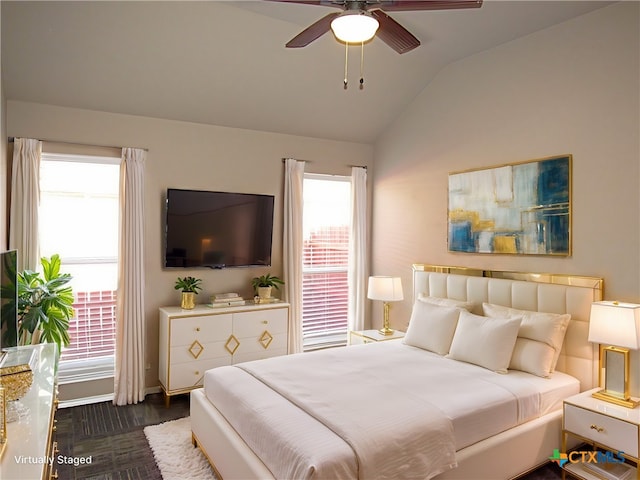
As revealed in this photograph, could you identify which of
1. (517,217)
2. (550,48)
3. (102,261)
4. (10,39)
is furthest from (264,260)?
(550,48)

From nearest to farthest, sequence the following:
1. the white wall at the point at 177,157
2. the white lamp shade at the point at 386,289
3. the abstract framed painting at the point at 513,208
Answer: the abstract framed painting at the point at 513,208
the white wall at the point at 177,157
the white lamp shade at the point at 386,289

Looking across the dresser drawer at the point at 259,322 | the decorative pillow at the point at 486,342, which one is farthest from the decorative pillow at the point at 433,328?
the dresser drawer at the point at 259,322

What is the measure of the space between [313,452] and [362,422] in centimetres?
37

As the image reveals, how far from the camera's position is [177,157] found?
445 cm

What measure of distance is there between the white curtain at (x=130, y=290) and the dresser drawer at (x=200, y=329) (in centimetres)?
39

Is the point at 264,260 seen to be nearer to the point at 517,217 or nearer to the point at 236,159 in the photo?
the point at 236,159

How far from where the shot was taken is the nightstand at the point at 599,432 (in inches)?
103

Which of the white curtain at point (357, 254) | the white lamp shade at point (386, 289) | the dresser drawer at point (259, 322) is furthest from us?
the white curtain at point (357, 254)

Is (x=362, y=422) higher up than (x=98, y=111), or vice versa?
(x=98, y=111)

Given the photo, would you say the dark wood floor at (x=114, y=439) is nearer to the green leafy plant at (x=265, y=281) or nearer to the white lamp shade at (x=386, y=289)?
the green leafy plant at (x=265, y=281)

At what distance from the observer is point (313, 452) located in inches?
80.0

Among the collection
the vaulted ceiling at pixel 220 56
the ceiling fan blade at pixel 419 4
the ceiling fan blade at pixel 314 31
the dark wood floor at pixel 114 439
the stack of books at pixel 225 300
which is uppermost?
the vaulted ceiling at pixel 220 56

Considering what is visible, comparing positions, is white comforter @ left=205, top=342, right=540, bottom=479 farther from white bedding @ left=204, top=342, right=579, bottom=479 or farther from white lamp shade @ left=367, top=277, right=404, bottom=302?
white lamp shade @ left=367, top=277, right=404, bottom=302

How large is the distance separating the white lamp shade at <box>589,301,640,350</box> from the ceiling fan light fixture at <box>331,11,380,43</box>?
2360 mm
